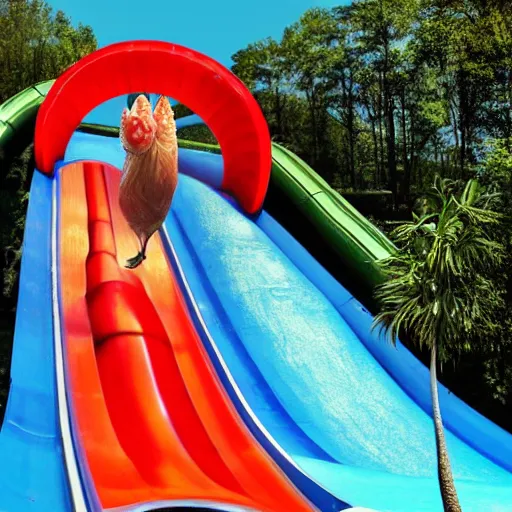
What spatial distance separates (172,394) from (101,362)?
2.40 ft

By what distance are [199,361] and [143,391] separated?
94 centimetres

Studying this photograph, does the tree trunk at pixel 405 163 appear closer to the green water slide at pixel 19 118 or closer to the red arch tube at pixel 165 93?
the red arch tube at pixel 165 93

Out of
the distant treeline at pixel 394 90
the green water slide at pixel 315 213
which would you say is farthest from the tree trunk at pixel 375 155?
the green water slide at pixel 315 213

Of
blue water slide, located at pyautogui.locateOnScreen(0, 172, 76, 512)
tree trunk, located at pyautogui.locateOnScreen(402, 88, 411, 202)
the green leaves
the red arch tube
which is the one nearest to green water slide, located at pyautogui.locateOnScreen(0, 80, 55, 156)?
the red arch tube

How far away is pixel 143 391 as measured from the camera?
20.2 feet

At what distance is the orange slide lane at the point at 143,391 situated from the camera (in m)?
5.43

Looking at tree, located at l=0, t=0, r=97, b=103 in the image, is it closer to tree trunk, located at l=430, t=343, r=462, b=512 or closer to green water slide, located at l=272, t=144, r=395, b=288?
green water slide, located at l=272, t=144, r=395, b=288

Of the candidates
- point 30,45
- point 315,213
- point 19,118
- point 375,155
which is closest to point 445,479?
point 315,213

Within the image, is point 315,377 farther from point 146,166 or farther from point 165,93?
point 165,93

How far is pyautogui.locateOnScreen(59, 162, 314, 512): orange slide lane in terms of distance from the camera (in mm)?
5434

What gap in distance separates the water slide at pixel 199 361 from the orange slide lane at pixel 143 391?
0.02 m

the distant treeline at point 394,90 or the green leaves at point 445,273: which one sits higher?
the distant treeline at point 394,90

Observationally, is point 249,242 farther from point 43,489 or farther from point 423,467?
point 43,489

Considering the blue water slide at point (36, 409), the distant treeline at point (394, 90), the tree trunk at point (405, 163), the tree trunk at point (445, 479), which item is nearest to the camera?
the blue water slide at point (36, 409)
